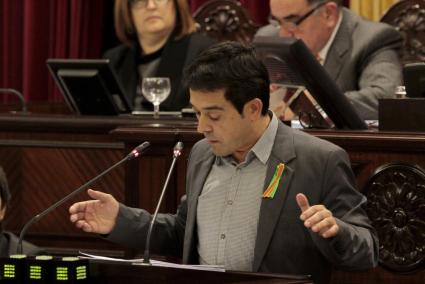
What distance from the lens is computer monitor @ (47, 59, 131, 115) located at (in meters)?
4.76

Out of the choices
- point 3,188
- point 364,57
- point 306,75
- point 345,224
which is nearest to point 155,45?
point 364,57

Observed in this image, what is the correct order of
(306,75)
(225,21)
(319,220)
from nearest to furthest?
(319,220) → (306,75) → (225,21)

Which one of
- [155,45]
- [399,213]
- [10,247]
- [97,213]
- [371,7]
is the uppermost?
[371,7]

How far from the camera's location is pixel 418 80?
3854 mm

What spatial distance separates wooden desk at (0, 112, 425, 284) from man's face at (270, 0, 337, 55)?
0.74m

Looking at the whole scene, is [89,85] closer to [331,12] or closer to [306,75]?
[331,12]

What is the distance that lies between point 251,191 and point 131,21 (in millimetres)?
2681

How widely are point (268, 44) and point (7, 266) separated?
158 cm

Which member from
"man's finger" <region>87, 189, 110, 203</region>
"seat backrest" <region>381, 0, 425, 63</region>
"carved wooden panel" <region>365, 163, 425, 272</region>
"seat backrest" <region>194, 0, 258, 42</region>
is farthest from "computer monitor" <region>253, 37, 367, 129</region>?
"seat backrest" <region>194, 0, 258, 42</region>

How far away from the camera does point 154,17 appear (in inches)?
213

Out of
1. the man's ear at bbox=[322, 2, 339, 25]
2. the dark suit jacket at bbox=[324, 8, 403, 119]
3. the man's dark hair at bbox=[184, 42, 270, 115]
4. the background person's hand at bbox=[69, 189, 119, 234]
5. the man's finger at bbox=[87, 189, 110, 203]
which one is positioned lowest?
the background person's hand at bbox=[69, 189, 119, 234]

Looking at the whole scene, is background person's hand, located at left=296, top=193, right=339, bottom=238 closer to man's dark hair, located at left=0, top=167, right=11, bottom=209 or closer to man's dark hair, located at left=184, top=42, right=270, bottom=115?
man's dark hair, located at left=184, top=42, right=270, bottom=115

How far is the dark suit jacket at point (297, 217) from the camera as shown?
2.86 metres

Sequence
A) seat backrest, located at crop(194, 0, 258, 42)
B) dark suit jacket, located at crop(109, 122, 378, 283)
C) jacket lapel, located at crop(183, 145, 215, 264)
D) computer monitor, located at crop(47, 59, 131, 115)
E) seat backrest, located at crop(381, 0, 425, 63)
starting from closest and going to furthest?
dark suit jacket, located at crop(109, 122, 378, 283), jacket lapel, located at crop(183, 145, 215, 264), computer monitor, located at crop(47, 59, 131, 115), seat backrest, located at crop(381, 0, 425, 63), seat backrest, located at crop(194, 0, 258, 42)
